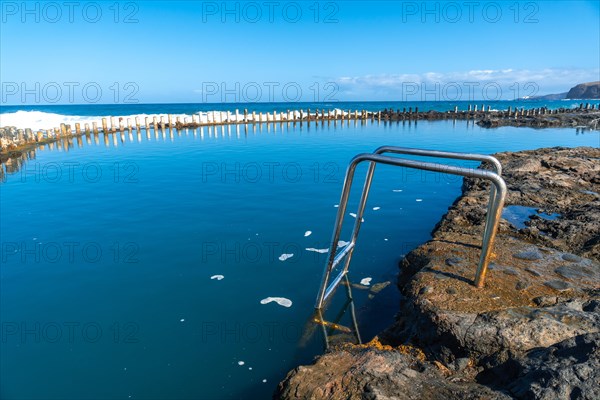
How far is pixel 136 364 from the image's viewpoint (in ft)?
14.2

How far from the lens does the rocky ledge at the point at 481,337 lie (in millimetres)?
2764

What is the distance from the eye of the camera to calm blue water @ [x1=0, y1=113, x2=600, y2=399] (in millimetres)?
4250

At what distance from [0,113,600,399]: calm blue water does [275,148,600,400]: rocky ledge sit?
96 cm

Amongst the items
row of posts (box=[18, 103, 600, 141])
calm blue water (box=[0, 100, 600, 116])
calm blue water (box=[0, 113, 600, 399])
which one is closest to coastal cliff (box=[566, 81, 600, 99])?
calm blue water (box=[0, 100, 600, 116])

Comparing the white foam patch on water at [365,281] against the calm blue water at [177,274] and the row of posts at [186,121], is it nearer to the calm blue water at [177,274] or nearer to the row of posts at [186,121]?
the calm blue water at [177,274]

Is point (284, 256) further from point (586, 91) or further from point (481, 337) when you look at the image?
point (586, 91)

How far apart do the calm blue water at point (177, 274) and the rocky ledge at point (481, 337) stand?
962 millimetres

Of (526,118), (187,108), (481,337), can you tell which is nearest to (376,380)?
(481,337)

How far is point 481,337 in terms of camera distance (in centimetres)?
343

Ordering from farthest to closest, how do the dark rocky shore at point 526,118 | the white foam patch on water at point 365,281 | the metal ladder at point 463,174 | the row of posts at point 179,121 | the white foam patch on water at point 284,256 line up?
the dark rocky shore at point 526,118 < the row of posts at point 179,121 < the white foam patch on water at point 284,256 < the white foam patch on water at point 365,281 < the metal ladder at point 463,174

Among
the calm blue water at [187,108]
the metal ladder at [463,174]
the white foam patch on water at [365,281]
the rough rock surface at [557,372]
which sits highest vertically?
the calm blue water at [187,108]

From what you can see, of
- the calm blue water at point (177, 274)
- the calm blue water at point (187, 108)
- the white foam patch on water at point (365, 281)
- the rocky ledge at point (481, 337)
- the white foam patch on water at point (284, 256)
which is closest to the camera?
the rocky ledge at point (481, 337)

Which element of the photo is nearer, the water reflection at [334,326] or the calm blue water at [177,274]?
the calm blue water at [177,274]

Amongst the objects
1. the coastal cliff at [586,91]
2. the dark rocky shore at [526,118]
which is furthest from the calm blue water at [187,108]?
the coastal cliff at [586,91]
